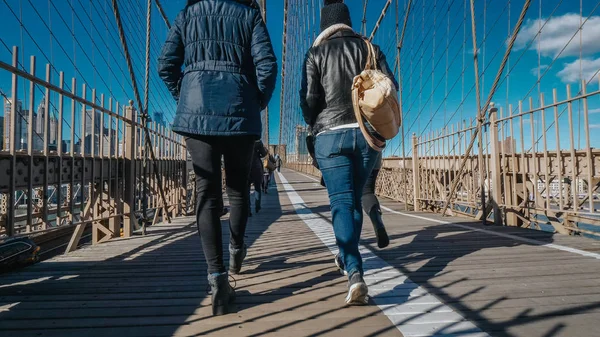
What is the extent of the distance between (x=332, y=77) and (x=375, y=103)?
0.28m

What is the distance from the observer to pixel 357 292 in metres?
1.29

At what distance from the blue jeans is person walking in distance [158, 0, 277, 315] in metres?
0.29

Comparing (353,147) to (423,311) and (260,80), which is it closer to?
→ (260,80)

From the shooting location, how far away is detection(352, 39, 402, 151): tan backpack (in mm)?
1382

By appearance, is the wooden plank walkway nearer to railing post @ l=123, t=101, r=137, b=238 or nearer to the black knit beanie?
railing post @ l=123, t=101, r=137, b=238

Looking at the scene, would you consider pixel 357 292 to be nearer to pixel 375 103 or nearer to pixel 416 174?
pixel 375 103

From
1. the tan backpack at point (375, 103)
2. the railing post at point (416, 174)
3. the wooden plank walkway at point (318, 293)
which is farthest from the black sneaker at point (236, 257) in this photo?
the railing post at point (416, 174)

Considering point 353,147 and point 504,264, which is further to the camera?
point 504,264

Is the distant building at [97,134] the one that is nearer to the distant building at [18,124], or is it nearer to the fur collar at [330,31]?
the distant building at [18,124]

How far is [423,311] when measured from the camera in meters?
1.26

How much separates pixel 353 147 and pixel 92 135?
2.40m

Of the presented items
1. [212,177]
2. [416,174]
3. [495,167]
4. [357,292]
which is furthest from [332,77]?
[416,174]

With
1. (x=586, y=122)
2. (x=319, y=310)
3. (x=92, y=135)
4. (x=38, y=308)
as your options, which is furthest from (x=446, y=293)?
(x=92, y=135)

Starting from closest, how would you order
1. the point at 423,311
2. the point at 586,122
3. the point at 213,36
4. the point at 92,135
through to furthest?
the point at 423,311 → the point at 213,36 → the point at 586,122 → the point at 92,135
